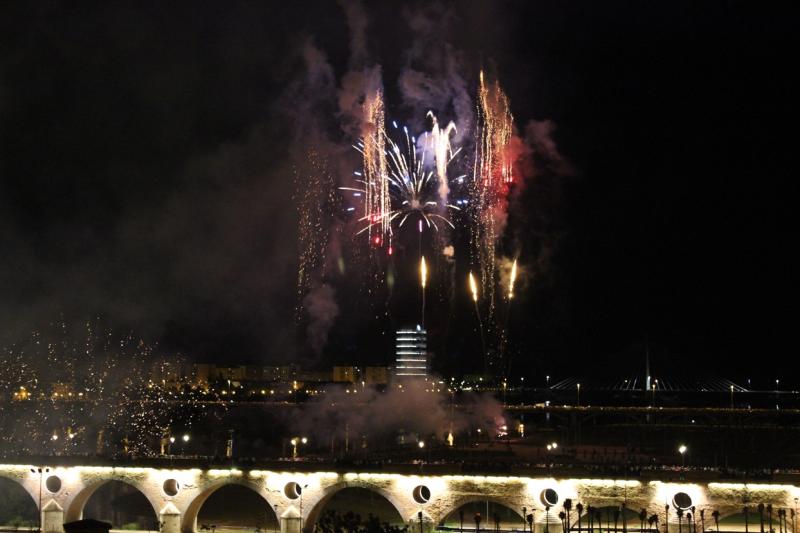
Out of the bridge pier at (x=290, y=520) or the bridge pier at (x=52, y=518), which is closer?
the bridge pier at (x=290, y=520)

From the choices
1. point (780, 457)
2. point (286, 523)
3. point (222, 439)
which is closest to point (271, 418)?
point (222, 439)

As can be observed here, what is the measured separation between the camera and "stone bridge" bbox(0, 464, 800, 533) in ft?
80.8

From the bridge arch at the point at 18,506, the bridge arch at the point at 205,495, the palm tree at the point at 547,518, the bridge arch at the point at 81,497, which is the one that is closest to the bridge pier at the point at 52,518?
the bridge arch at the point at 81,497

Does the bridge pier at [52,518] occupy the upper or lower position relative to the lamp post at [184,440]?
lower

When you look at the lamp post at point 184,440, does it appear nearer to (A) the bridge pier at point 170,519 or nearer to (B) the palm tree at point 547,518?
(A) the bridge pier at point 170,519

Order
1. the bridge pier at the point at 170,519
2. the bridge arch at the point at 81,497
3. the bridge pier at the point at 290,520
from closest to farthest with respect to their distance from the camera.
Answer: the bridge pier at the point at 290,520 → the bridge pier at the point at 170,519 → the bridge arch at the point at 81,497

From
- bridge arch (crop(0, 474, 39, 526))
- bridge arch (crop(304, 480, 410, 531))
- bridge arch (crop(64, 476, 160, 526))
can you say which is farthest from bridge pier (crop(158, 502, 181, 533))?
bridge arch (crop(0, 474, 39, 526))

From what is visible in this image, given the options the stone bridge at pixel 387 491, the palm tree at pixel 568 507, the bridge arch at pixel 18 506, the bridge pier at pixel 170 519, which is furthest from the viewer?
the bridge arch at pixel 18 506

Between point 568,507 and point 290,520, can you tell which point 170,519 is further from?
point 568,507

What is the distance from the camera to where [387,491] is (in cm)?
2684

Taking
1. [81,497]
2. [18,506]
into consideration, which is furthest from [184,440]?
[81,497]

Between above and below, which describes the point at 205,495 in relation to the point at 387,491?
below

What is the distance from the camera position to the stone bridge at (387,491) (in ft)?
80.8

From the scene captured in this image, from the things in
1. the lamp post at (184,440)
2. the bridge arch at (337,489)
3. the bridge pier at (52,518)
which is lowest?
the bridge pier at (52,518)
